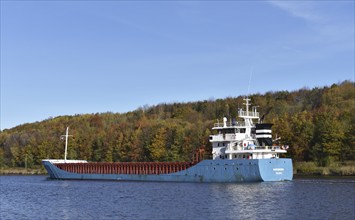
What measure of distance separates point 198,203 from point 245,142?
18500mm

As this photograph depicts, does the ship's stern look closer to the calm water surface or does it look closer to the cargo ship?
the cargo ship

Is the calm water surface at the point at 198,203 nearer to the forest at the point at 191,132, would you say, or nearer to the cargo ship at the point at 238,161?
the cargo ship at the point at 238,161

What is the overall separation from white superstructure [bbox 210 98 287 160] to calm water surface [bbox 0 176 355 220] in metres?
4.74

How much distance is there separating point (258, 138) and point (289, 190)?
12.0 m

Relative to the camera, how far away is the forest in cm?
7838

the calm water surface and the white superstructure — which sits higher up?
the white superstructure

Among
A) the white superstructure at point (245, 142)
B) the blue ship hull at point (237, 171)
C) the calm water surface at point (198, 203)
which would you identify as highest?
the white superstructure at point (245, 142)

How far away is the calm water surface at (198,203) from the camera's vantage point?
33.8m

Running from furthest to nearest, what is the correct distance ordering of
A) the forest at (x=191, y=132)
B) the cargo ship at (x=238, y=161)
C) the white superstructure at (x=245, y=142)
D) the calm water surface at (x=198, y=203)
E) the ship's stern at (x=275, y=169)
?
the forest at (x=191, y=132) → the white superstructure at (x=245, y=142) → the cargo ship at (x=238, y=161) → the ship's stern at (x=275, y=169) → the calm water surface at (x=198, y=203)

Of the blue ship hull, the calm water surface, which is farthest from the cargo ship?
the calm water surface

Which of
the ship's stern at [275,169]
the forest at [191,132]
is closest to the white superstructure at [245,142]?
the ship's stern at [275,169]

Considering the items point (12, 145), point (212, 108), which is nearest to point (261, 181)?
point (212, 108)

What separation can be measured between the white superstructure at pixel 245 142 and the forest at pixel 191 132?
2100cm

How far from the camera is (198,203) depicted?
129 ft
